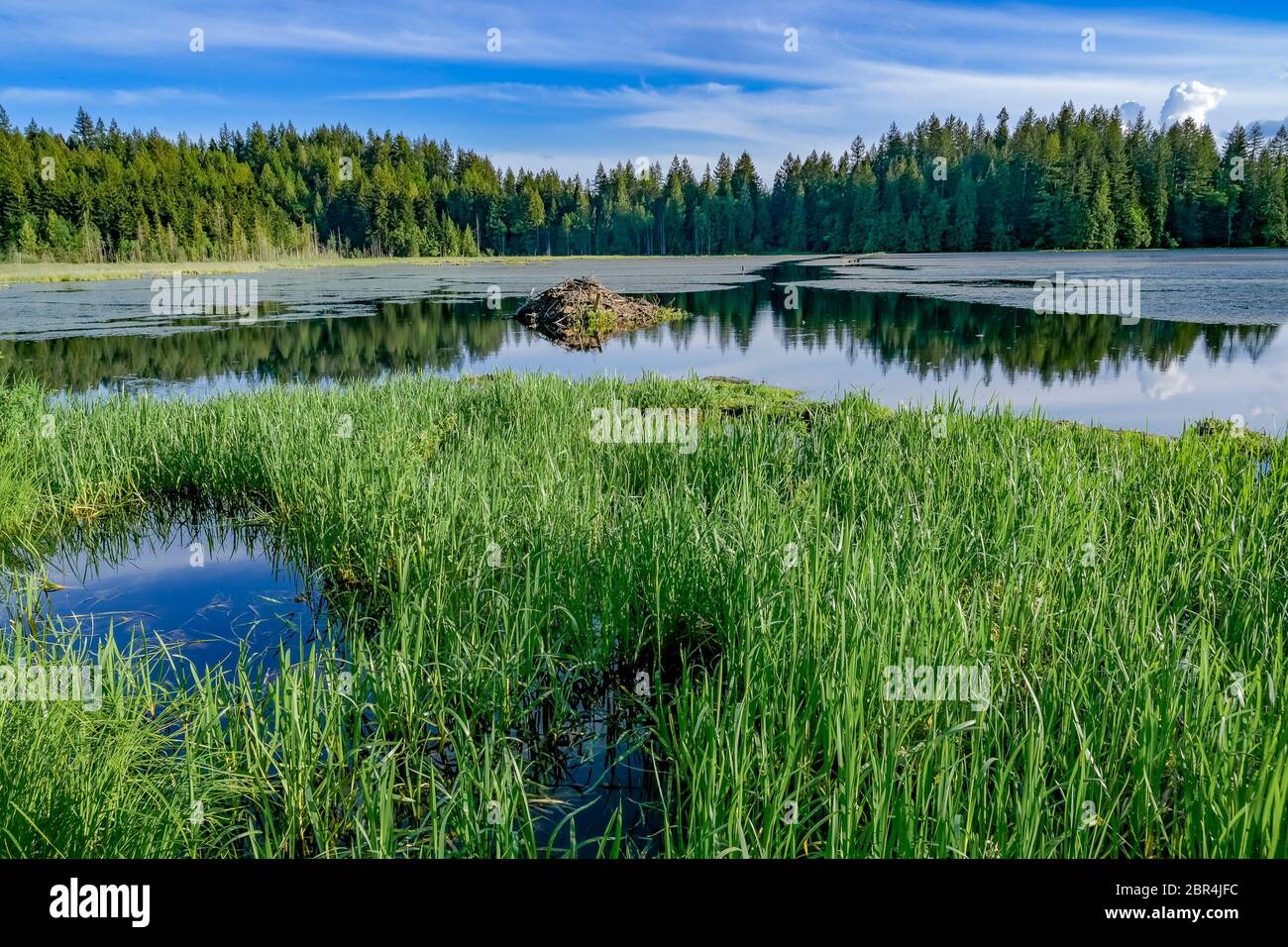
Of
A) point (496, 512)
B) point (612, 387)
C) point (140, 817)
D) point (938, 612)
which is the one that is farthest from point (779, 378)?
point (140, 817)

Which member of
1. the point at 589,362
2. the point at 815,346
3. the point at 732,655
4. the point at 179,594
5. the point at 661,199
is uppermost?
the point at 661,199

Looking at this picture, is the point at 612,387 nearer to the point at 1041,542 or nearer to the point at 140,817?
the point at 1041,542

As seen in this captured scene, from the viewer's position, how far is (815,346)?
22234 millimetres

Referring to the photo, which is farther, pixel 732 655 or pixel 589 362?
pixel 589 362

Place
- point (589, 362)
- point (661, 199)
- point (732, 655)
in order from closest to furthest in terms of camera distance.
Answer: point (732, 655), point (589, 362), point (661, 199)

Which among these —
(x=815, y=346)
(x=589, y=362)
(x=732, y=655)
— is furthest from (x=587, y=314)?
(x=732, y=655)

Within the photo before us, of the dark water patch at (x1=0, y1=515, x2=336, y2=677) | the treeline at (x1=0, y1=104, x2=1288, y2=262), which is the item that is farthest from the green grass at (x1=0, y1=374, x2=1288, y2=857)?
the treeline at (x1=0, y1=104, x2=1288, y2=262)

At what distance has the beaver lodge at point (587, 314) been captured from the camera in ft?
87.4

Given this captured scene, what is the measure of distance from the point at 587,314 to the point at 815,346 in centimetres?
825

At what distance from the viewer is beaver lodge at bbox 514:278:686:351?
87.4ft

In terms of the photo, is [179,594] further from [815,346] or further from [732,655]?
[815,346]

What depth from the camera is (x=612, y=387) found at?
12.8 m
